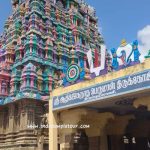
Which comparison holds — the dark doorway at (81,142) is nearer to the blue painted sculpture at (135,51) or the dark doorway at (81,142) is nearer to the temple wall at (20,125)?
the blue painted sculpture at (135,51)

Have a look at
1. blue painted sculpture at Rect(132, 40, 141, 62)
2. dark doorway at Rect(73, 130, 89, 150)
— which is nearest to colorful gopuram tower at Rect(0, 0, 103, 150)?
dark doorway at Rect(73, 130, 89, 150)

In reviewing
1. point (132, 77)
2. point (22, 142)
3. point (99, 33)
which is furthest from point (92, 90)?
point (99, 33)

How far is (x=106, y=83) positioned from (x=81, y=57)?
3079 cm

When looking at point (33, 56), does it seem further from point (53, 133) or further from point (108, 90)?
point (108, 90)

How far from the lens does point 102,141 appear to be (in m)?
23.4

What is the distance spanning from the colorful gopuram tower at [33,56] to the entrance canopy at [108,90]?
15.7 m

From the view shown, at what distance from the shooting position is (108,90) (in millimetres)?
18016

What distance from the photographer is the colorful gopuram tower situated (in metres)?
39.7

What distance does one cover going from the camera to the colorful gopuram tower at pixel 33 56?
130ft

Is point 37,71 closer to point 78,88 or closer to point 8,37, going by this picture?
point 8,37

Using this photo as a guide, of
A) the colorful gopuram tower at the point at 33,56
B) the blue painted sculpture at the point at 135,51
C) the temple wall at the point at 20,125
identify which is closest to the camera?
the blue painted sculpture at the point at 135,51

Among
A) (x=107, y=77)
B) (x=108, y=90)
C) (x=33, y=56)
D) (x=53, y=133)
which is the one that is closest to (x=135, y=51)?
(x=107, y=77)

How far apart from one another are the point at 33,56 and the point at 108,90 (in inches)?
1047

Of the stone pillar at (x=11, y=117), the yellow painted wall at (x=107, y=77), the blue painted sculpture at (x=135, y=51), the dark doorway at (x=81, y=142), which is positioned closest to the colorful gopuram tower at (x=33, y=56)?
the stone pillar at (x=11, y=117)
